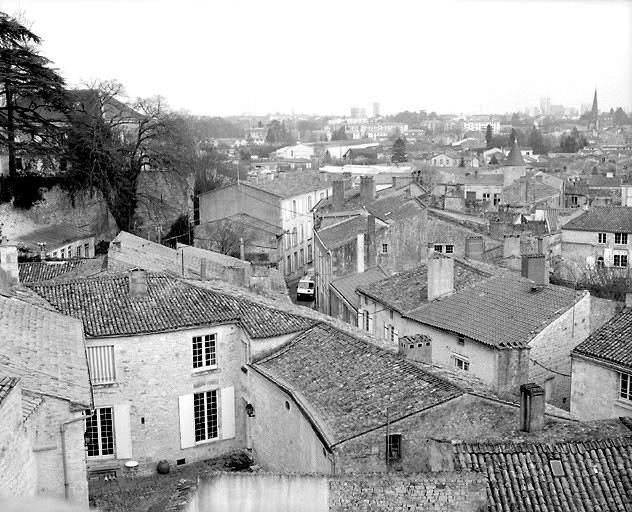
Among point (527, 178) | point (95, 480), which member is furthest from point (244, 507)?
point (527, 178)

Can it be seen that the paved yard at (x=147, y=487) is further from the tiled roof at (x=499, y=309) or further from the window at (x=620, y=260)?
the window at (x=620, y=260)

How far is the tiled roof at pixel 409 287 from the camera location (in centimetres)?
2339

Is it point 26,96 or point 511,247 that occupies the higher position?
point 26,96

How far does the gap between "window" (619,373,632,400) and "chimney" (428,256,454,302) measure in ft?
21.7

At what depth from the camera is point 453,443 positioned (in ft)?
39.1

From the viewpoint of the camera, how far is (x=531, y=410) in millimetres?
13469

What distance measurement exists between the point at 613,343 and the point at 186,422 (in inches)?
417

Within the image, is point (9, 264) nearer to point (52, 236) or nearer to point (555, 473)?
point (555, 473)

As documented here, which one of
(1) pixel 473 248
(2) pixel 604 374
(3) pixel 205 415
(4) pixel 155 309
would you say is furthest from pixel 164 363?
(1) pixel 473 248

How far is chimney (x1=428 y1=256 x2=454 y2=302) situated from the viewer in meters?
23.0

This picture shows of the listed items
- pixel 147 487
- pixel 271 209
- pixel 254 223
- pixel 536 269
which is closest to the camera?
pixel 147 487

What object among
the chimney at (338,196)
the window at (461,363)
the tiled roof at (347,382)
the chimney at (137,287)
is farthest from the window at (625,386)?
the chimney at (338,196)

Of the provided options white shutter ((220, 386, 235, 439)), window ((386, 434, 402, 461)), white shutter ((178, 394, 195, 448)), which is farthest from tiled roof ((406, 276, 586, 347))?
white shutter ((178, 394, 195, 448))

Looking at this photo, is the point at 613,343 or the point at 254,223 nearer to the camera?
the point at 613,343
